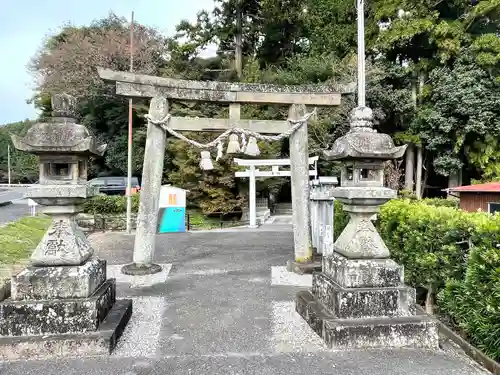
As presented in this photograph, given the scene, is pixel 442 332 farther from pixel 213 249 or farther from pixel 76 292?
pixel 213 249

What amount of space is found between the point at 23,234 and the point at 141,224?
465cm

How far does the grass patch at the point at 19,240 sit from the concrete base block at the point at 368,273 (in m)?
5.77

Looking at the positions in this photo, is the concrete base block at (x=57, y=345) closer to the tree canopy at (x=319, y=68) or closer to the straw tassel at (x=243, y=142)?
the straw tassel at (x=243, y=142)

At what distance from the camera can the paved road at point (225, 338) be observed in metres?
2.85

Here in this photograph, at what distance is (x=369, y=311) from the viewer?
3.37 metres

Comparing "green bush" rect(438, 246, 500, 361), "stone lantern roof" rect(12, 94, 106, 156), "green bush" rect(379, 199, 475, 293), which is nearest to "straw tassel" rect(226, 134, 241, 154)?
"green bush" rect(379, 199, 475, 293)

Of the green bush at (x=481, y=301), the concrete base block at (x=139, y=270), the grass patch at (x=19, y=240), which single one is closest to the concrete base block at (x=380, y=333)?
the green bush at (x=481, y=301)

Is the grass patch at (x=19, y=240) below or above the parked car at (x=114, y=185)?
Result: below

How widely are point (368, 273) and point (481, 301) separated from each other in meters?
0.96

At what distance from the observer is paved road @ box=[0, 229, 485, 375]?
2.85 metres

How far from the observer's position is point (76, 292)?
130 inches

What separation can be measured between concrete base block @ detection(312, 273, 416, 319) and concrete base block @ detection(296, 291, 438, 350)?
8 centimetres

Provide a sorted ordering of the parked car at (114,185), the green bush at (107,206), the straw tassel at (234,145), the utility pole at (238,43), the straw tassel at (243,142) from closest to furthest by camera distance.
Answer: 1. the straw tassel at (234,145)
2. the straw tassel at (243,142)
3. the green bush at (107,206)
4. the utility pole at (238,43)
5. the parked car at (114,185)

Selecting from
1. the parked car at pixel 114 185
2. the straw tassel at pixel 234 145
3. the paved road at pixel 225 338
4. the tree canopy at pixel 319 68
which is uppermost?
the tree canopy at pixel 319 68
